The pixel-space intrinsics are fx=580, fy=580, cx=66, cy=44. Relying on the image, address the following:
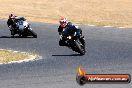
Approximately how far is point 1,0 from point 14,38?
2989cm

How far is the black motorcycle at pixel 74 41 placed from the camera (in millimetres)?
25375

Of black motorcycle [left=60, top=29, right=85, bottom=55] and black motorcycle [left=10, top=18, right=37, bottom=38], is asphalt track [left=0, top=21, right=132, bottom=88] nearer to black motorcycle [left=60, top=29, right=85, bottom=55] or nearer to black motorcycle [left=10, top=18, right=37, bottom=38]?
black motorcycle [left=60, top=29, right=85, bottom=55]

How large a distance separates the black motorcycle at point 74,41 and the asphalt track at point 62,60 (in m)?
0.32

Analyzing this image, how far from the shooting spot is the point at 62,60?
2356 cm

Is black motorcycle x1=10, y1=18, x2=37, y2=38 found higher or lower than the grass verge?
higher

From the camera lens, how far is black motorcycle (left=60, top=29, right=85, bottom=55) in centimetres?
2538

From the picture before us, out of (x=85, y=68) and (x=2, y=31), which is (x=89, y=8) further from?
(x=85, y=68)

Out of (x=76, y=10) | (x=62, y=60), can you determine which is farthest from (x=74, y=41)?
(x=76, y=10)

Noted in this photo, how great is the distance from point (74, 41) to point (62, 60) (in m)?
2.12

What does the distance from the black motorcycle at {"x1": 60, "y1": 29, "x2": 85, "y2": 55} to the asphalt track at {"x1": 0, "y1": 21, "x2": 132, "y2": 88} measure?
0.32 metres

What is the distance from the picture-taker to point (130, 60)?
2348 centimetres

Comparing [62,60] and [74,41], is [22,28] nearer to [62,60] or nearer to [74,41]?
[74,41]

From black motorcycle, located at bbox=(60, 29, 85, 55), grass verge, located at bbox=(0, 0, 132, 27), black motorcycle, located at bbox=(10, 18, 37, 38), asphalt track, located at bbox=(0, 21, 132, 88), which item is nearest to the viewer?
asphalt track, located at bbox=(0, 21, 132, 88)

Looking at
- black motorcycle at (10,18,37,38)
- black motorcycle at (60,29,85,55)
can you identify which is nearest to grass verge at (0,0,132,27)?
black motorcycle at (10,18,37,38)
